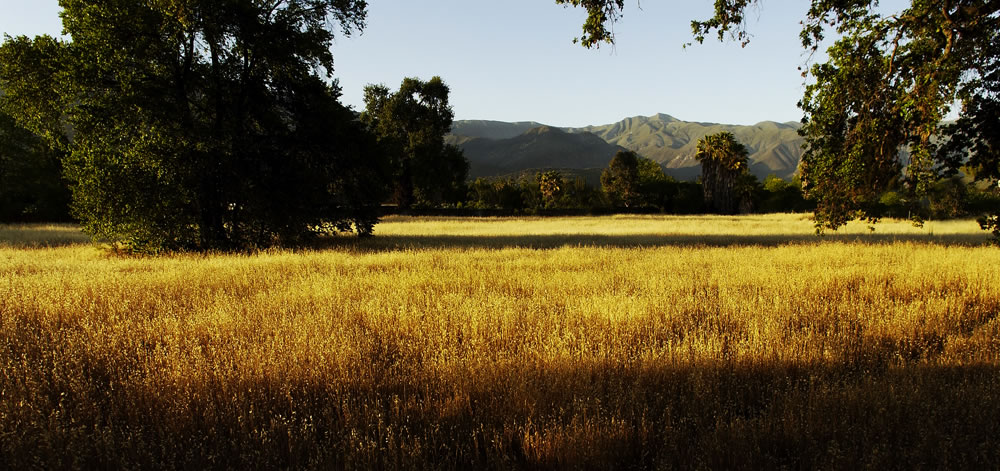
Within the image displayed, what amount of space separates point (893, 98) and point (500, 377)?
35.4ft

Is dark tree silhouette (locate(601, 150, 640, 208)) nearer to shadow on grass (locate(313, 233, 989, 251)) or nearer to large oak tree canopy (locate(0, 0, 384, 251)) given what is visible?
shadow on grass (locate(313, 233, 989, 251))

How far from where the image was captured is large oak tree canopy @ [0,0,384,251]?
13117mm

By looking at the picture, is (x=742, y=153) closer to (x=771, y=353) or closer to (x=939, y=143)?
(x=939, y=143)

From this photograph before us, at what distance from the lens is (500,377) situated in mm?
4098

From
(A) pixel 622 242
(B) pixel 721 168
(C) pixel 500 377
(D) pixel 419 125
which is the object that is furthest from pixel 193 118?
(B) pixel 721 168

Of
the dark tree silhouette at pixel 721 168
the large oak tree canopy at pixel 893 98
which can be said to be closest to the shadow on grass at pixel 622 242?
the large oak tree canopy at pixel 893 98

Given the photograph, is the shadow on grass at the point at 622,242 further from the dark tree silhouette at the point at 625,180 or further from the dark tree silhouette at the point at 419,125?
the dark tree silhouette at the point at 625,180

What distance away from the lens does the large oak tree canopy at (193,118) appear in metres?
13.1

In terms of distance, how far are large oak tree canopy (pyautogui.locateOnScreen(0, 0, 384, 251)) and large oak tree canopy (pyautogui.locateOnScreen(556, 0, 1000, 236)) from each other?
11640mm

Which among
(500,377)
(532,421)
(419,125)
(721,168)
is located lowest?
(532,421)

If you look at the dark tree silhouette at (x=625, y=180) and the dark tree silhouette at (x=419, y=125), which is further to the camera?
the dark tree silhouette at (x=625, y=180)

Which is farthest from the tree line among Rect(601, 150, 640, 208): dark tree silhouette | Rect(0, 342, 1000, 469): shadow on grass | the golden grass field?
Rect(601, 150, 640, 208): dark tree silhouette

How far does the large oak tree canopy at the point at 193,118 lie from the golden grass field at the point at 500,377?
20.8 feet

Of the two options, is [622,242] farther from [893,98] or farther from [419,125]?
[419,125]
